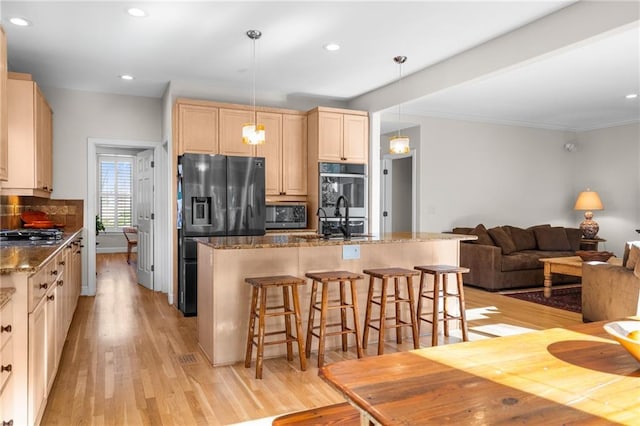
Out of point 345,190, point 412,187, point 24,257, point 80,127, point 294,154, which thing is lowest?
point 24,257

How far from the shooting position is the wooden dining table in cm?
95

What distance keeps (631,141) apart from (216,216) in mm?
7331

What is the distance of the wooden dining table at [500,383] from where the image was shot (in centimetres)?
95

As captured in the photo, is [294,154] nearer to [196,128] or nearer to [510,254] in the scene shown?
[196,128]

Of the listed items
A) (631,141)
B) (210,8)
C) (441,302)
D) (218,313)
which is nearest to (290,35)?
(210,8)

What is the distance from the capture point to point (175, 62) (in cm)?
469

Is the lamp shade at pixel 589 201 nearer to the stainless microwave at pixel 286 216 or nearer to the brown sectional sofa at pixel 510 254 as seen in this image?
the brown sectional sofa at pixel 510 254

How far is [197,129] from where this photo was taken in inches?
204

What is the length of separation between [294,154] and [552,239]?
14.3ft

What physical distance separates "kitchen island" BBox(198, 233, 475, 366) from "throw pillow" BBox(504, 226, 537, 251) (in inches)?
142

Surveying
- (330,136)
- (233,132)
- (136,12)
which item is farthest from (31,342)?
(330,136)

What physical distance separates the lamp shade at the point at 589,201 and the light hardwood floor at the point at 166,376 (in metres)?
3.84

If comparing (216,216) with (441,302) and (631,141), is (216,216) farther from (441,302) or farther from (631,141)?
(631,141)

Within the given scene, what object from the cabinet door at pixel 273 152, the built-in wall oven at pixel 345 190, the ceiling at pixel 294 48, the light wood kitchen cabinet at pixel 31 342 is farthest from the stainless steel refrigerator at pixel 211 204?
the light wood kitchen cabinet at pixel 31 342
